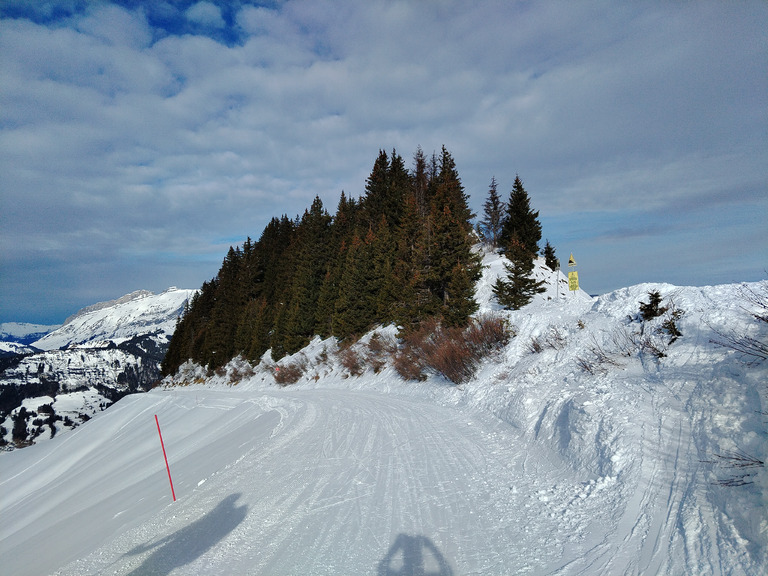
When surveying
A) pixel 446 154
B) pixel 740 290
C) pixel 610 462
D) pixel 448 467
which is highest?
pixel 446 154

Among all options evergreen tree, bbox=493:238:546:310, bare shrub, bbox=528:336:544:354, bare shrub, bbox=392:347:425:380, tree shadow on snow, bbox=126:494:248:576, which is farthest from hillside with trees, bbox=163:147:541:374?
tree shadow on snow, bbox=126:494:248:576

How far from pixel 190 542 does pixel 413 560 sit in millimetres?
3351

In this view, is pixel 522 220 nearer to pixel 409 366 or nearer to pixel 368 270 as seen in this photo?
pixel 368 270

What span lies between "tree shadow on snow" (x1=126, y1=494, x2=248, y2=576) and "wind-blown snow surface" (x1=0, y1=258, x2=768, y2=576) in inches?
1.5

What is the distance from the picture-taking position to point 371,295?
31.0 metres

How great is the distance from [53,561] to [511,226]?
3742cm

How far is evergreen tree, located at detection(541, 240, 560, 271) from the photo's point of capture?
122 feet

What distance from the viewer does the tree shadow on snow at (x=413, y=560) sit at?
12.2 feet

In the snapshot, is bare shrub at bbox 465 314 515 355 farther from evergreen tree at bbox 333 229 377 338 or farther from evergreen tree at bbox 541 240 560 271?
Result: evergreen tree at bbox 541 240 560 271

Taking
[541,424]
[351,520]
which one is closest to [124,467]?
[351,520]

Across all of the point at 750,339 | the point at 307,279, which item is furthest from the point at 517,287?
the point at 307,279

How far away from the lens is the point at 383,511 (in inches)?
199

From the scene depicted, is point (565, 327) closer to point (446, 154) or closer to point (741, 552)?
point (741, 552)

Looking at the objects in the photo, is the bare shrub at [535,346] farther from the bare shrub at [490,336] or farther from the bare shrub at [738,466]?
the bare shrub at [738,466]
